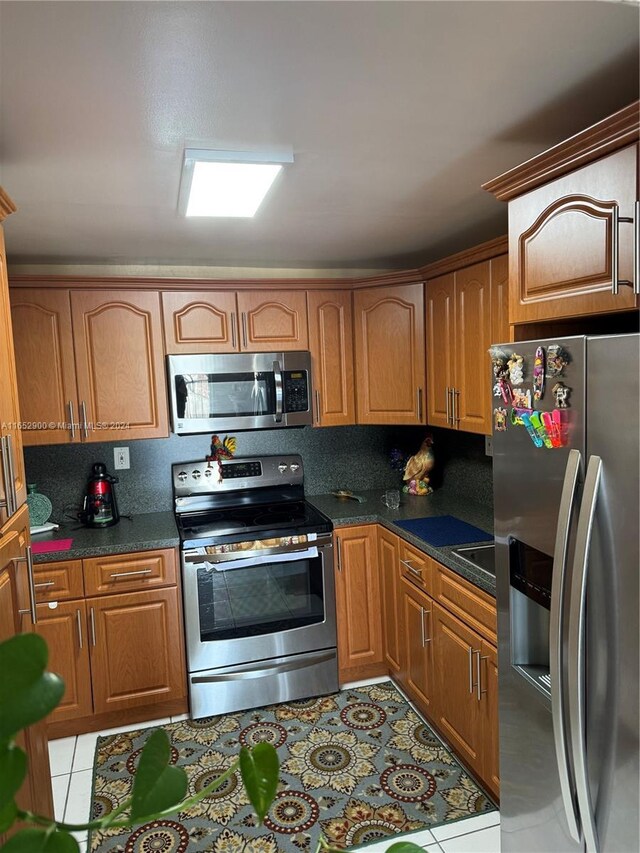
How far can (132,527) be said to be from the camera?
2.92 m

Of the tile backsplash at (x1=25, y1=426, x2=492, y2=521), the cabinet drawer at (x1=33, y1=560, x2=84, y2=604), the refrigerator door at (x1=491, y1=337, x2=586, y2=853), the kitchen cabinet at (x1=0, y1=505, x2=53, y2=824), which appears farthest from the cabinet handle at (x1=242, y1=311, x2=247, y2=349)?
the refrigerator door at (x1=491, y1=337, x2=586, y2=853)

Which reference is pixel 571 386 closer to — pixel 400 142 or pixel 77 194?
pixel 400 142

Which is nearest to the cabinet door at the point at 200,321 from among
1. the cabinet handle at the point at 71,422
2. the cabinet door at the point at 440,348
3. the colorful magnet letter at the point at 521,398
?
the cabinet handle at the point at 71,422

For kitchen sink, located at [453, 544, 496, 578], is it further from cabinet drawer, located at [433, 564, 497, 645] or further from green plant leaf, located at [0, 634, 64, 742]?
green plant leaf, located at [0, 634, 64, 742]

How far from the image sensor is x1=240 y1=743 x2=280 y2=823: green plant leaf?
0.50m

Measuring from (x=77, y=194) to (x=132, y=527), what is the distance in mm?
1620

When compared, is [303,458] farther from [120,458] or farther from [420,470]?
[120,458]

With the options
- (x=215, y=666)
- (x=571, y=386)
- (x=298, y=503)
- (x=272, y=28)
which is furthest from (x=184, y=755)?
(x=272, y=28)

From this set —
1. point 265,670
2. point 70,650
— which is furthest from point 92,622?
point 265,670

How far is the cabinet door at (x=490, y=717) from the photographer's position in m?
2.01

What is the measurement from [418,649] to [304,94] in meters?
2.24

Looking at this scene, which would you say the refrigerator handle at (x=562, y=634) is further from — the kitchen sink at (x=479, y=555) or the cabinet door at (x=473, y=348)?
the cabinet door at (x=473, y=348)

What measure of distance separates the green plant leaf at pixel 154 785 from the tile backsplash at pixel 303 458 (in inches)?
106

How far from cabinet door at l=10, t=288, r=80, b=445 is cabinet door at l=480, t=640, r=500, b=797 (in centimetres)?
208
